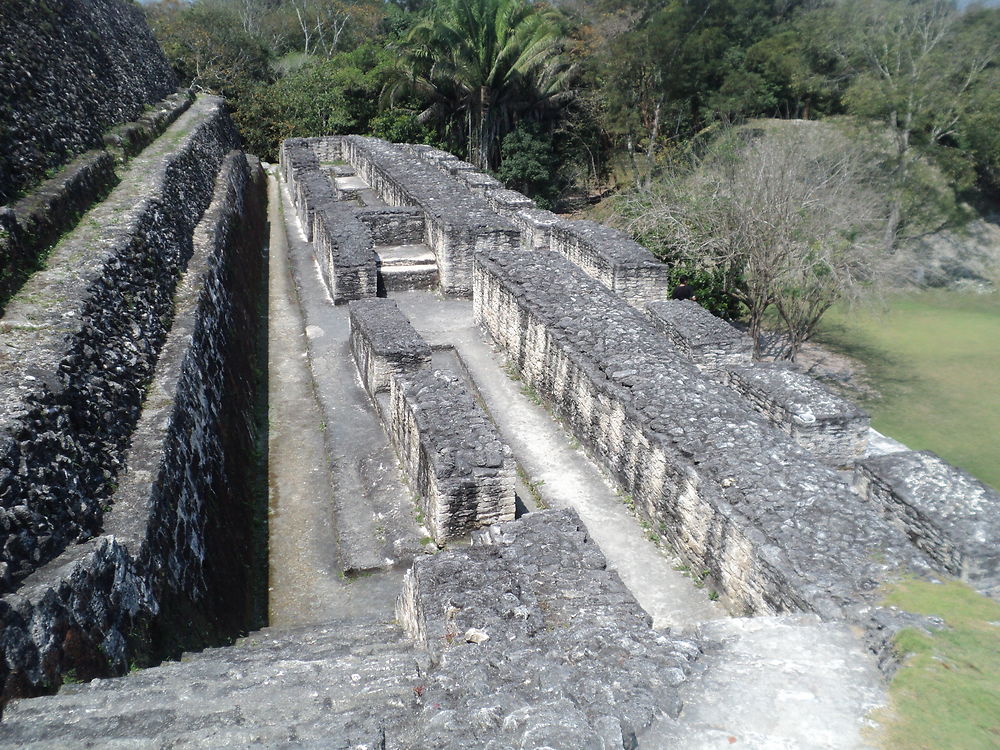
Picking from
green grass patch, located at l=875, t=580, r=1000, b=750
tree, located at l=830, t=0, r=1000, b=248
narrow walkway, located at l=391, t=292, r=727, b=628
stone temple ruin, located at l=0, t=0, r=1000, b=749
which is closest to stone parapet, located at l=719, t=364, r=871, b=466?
stone temple ruin, located at l=0, t=0, r=1000, b=749

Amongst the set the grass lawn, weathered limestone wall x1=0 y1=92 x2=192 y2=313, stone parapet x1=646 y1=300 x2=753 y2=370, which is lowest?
the grass lawn

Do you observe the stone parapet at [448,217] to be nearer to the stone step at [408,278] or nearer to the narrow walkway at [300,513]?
the stone step at [408,278]

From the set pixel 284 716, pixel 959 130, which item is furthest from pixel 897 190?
pixel 284 716

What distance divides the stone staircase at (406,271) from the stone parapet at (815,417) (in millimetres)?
7296

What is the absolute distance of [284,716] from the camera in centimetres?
358

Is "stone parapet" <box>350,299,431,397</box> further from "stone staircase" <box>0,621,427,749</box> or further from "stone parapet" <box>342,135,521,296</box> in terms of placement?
"stone staircase" <box>0,621,427,749</box>

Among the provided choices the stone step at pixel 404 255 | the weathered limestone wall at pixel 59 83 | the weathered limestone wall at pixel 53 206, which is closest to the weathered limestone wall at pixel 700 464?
the stone step at pixel 404 255

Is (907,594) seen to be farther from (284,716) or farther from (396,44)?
(396,44)

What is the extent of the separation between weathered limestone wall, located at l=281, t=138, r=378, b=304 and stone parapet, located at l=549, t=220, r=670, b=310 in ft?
11.6

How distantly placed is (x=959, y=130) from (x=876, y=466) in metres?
17.3

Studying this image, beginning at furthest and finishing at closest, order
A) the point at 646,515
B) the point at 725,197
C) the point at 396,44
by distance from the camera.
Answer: the point at 396,44
the point at 725,197
the point at 646,515

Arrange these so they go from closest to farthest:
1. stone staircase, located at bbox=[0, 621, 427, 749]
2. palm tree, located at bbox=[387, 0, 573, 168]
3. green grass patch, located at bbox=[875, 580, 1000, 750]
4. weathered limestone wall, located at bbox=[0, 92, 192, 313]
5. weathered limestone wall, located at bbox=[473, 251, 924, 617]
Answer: stone staircase, located at bbox=[0, 621, 427, 749]
green grass patch, located at bbox=[875, 580, 1000, 750]
weathered limestone wall, located at bbox=[473, 251, 924, 617]
weathered limestone wall, located at bbox=[0, 92, 192, 313]
palm tree, located at bbox=[387, 0, 573, 168]

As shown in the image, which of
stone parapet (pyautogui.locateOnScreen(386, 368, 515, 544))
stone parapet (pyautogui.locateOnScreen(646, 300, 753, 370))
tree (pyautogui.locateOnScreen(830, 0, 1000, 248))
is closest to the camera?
stone parapet (pyautogui.locateOnScreen(386, 368, 515, 544))

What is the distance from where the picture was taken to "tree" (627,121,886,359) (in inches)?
486
